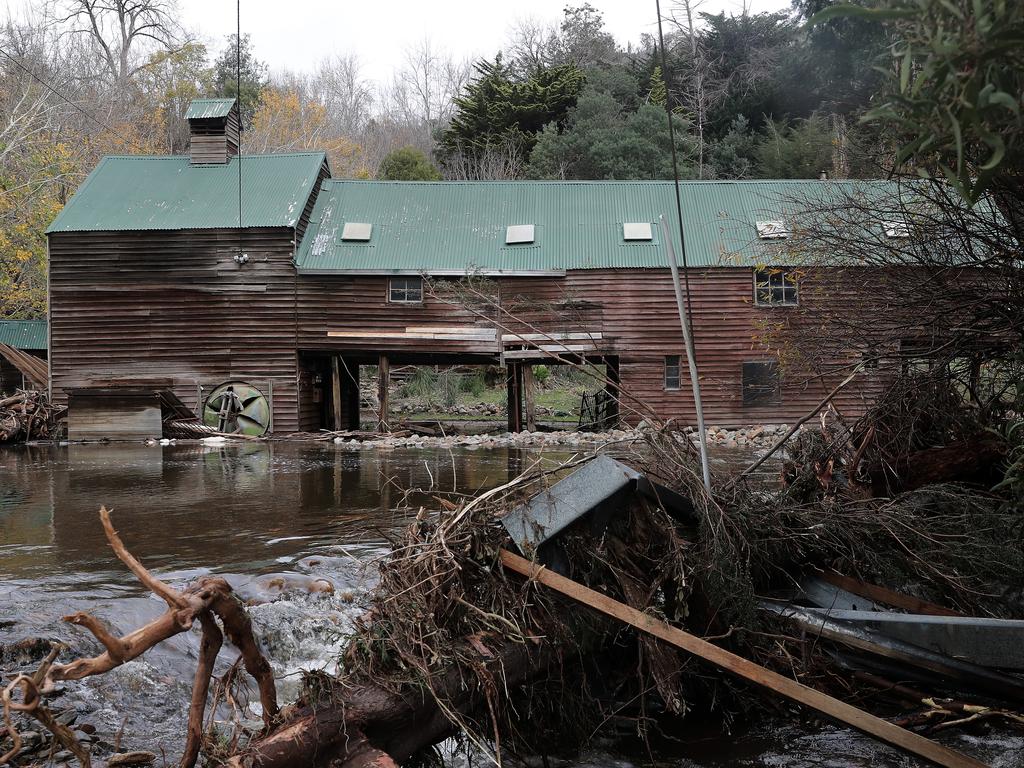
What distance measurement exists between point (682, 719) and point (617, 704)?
0.43 m

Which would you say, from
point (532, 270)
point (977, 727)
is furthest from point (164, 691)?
point (532, 270)

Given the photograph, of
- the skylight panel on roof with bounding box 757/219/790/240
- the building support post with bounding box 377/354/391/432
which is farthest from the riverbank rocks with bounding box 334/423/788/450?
the skylight panel on roof with bounding box 757/219/790/240

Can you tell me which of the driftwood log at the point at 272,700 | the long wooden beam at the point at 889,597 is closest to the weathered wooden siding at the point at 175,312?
the long wooden beam at the point at 889,597

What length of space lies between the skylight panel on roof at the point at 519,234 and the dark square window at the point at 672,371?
5373 millimetres

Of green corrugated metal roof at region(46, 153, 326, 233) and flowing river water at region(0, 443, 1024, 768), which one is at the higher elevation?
green corrugated metal roof at region(46, 153, 326, 233)

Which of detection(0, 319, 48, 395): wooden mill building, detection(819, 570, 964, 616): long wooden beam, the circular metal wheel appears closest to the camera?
detection(819, 570, 964, 616): long wooden beam

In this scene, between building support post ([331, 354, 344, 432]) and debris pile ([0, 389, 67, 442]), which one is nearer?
debris pile ([0, 389, 67, 442])

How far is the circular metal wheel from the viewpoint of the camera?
26.5 metres

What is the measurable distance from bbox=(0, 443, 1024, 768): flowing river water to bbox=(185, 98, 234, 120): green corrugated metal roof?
13733mm

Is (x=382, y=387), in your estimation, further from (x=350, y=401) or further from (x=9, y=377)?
(x=9, y=377)

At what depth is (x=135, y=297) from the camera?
1056 inches

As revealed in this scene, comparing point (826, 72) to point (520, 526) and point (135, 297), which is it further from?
point (520, 526)

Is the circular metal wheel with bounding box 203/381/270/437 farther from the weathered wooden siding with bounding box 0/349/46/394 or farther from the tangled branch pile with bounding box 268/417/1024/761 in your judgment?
the tangled branch pile with bounding box 268/417/1024/761

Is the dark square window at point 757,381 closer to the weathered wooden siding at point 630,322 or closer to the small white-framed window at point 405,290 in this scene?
the weathered wooden siding at point 630,322
